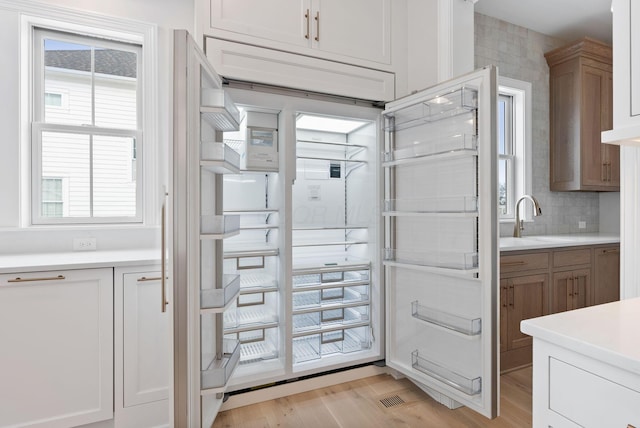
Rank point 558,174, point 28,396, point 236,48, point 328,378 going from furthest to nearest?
1. point 558,174
2. point 328,378
3. point 236,48
4. point 28,396

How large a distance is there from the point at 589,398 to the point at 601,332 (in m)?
0.15

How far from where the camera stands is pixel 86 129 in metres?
2.29

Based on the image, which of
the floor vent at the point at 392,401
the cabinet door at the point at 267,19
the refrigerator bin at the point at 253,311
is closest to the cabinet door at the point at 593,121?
the floor vent at the point at 392,401

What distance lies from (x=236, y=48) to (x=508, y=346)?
2756 mm

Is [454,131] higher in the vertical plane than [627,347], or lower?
higher

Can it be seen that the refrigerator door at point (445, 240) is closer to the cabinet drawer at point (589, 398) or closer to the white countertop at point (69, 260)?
the cabinet drawer at point (589, 398)

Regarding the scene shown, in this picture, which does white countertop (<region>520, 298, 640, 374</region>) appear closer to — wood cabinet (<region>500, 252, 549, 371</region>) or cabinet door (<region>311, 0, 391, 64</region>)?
wood cabinet (<region>500, 252, 549, 371</region>)

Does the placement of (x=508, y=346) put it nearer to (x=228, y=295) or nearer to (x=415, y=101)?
(x=415, y=101)

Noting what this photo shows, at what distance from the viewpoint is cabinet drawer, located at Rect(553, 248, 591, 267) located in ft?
8.66

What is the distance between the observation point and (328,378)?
90.2 inches

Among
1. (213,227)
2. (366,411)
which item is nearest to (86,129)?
(213,227)

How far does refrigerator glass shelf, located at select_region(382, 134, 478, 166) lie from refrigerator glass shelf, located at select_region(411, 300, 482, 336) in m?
0.92

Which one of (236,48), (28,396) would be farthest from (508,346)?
(28,396)

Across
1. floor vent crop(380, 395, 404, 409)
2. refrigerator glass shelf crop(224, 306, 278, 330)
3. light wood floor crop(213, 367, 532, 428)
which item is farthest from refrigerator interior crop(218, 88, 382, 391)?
floor vent crop(380, 395, 404, 409)
